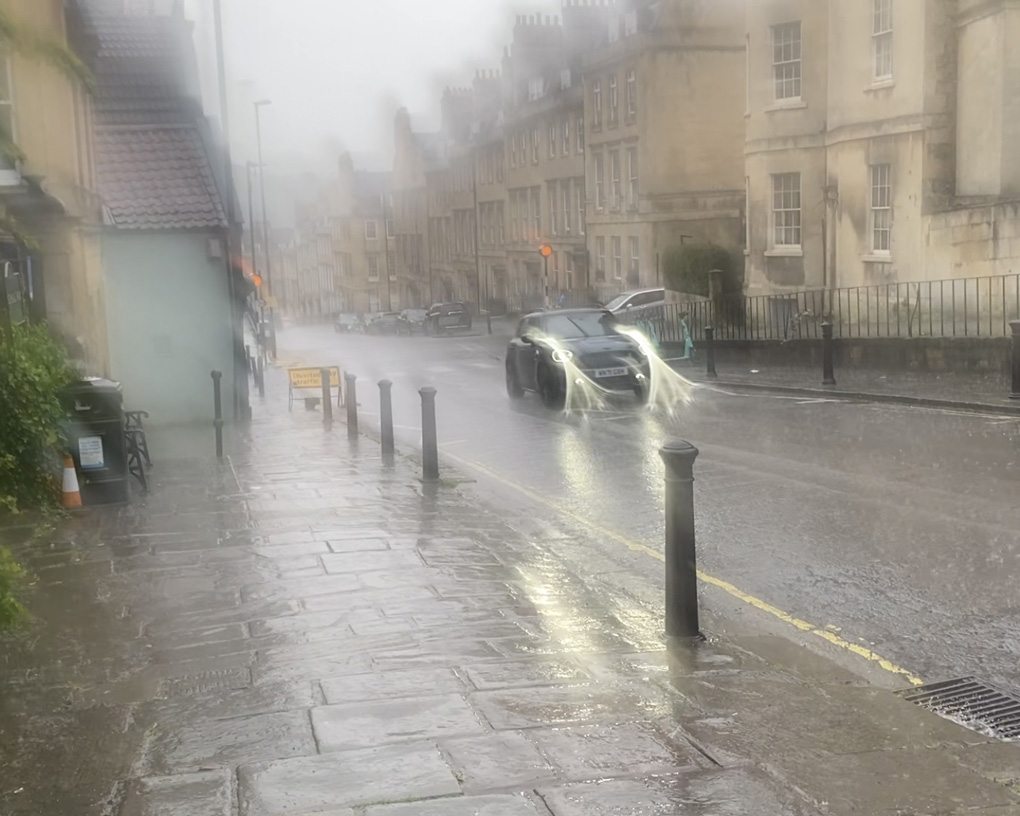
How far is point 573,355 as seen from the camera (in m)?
→ 18.9

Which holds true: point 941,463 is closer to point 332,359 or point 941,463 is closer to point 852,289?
point 852,289

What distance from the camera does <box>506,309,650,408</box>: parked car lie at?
61.7 feet

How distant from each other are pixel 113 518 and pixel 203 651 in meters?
4.52

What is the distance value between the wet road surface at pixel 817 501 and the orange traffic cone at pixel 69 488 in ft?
12.6

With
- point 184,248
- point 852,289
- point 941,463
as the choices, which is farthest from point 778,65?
point 941,463

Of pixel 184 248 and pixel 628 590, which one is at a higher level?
pixel 184 248

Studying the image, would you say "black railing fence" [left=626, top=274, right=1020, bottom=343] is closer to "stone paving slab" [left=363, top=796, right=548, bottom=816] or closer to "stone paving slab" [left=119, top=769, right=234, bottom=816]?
"stone paving slab" [left=363, top=796, right=548, bottom=816]

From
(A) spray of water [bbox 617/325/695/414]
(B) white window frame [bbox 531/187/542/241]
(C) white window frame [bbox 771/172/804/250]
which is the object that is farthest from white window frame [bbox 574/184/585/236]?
(A) spray of water [bbox 617/325/695/414]

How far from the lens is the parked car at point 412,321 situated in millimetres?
56562

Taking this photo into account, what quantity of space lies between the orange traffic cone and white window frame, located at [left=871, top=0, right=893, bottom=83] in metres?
19.0

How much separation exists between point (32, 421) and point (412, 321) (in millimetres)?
47705

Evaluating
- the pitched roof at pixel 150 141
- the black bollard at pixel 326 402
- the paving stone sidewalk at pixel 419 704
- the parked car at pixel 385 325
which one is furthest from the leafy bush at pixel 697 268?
the paving stone sidewalk at pixel 419 704

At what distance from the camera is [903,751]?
4562 millimetres

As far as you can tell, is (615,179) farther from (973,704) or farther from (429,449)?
(973,704)
